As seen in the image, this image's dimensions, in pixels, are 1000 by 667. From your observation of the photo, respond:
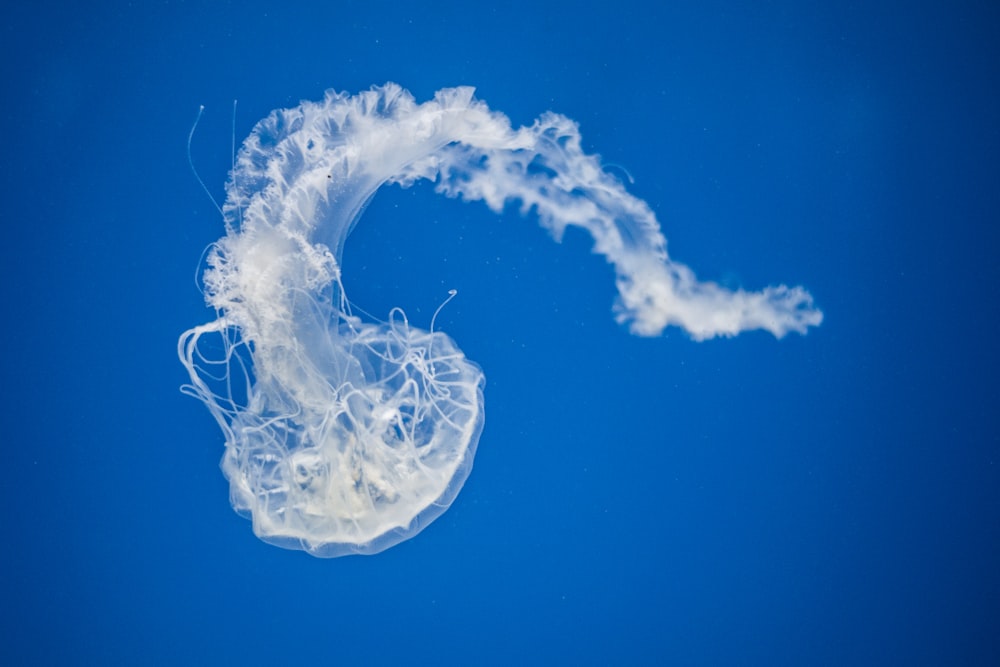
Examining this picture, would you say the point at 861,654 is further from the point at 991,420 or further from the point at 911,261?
the point at 911,261

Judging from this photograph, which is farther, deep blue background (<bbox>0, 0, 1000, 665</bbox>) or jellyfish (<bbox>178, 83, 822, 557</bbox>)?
deep blue background (<bbox>0, 0, 1000, 665</bbox>)

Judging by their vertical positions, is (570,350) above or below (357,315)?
above

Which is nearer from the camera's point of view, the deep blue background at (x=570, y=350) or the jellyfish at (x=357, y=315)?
the jellyfish at (x=357, y=315)

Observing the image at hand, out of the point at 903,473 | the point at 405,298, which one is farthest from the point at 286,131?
the point at 903,473

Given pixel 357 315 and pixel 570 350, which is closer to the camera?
pixel 357 315
